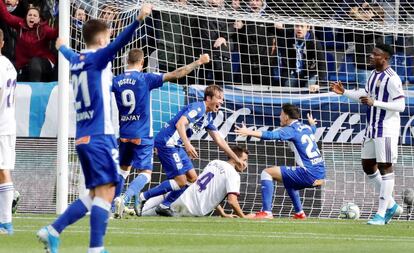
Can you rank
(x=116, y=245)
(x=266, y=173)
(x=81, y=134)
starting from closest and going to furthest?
1. (x=81, y=134)
2. (x=116, y=245)
3. (x=266, y=173)

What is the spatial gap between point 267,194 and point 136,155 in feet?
8.52

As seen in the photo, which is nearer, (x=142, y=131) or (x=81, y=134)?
(x=81, y=134)

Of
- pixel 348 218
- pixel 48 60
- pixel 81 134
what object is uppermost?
pixel 48 60

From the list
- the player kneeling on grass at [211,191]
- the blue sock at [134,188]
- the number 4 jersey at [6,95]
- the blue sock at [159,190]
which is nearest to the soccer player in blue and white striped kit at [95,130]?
the number 4 jersey at [6,95]

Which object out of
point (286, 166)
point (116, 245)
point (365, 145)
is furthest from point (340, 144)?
point (116, 245)

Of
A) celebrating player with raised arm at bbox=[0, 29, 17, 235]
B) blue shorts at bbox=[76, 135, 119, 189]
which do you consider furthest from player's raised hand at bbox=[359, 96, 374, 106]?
blue shorts at bbox=[76, 135, 119, 189]

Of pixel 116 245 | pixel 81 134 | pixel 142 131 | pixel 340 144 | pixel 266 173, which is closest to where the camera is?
pixel 81 134

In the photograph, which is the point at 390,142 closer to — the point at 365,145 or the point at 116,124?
the point at 365,145

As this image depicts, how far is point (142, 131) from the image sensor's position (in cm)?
1500

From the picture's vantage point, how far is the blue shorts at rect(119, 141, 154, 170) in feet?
49.4

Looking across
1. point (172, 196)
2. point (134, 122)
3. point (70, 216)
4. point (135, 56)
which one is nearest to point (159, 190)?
point (172, 196)

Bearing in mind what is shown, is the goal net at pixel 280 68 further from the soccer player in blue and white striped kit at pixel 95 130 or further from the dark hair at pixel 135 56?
the soccer player in blue and white striped kit at pixel 95 130

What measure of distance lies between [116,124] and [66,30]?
6.99 feet

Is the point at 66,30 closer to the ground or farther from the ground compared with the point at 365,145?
farther from the ground
